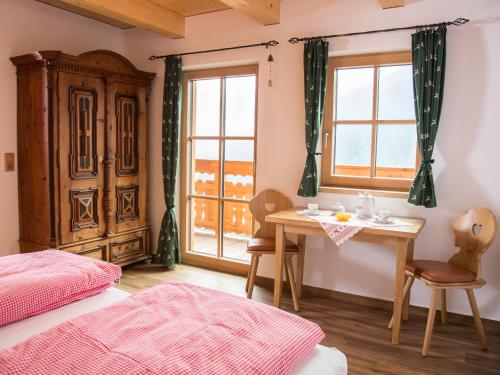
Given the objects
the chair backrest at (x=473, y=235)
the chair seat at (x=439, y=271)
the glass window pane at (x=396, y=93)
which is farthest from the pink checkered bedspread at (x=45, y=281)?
the glass window pane at (x=396, y=93)

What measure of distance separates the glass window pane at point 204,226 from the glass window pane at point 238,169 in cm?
25

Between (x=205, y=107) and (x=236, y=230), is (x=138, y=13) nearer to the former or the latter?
(x=205, y=107)

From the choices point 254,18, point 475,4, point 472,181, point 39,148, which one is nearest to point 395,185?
point 472,181

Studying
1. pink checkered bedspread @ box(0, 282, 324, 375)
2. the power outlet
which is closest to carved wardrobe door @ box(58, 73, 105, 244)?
the power outlet

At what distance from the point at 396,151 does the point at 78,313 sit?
2.53 metres

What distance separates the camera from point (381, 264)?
3.24 meters

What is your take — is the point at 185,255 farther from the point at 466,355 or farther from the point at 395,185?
the point at 466,355

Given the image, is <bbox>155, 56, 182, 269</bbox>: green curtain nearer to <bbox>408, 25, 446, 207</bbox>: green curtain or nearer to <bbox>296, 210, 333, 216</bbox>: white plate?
<bbox>296, 210, 333, 216</bbox>: white plate

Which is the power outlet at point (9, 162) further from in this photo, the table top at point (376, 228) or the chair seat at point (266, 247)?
the table top at point (376, 228)

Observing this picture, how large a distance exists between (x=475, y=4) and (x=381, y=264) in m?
1.99

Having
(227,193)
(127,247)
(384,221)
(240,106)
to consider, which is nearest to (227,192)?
(227,193)

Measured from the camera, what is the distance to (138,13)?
355cm

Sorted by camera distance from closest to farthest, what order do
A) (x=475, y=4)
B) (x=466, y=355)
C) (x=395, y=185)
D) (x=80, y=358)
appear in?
(x=80, y=358)
(x=466, y=355)
(x=475, y=4)
(x=395, y=185)

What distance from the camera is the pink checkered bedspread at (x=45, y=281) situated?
1767 mm
